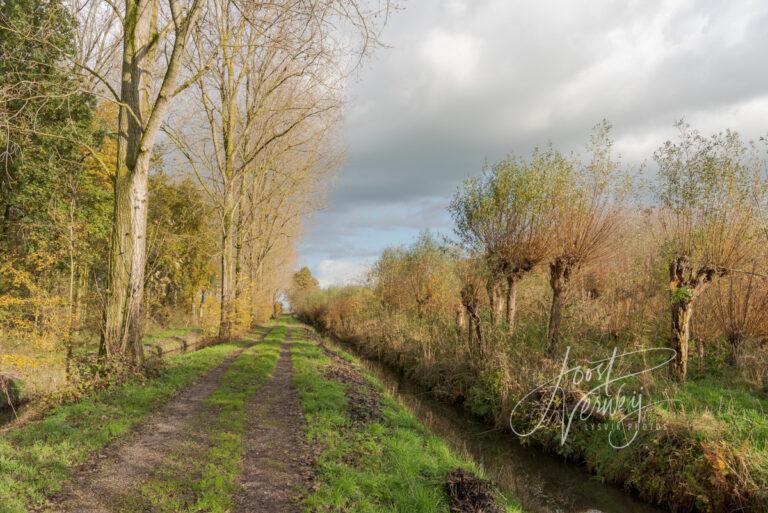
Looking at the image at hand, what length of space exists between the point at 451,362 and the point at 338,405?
19.2 ft

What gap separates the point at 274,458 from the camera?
6094 millimetres

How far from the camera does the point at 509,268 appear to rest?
43.4 feet

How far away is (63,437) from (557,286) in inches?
429

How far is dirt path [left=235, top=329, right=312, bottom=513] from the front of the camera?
16.2ft

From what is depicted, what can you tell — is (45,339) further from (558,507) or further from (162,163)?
(162,163)

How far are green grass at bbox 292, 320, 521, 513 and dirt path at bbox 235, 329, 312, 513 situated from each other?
21 cm

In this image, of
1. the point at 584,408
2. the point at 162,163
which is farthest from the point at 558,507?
the point at 162,163

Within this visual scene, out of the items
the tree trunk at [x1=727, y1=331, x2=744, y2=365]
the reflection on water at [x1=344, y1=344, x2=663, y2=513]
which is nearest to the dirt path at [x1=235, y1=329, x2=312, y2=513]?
the reflection on water at [x1=344, y1=344, x2=663, y2=513]

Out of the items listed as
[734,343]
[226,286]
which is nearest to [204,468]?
[734,343]

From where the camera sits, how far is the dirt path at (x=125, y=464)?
4.68 metres

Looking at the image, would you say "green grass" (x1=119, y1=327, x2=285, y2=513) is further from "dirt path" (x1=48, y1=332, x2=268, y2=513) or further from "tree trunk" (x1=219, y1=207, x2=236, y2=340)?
"tree trunk" (x1=219, y1=207, x2=236, y2=340)

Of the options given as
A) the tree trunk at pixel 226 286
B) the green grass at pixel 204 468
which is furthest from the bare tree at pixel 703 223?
the tree trunk at pixel 226 286

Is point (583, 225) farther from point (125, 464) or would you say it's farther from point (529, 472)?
point (125, 464)

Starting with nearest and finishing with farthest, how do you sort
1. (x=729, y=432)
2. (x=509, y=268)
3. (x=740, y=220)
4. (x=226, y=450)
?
(x=226, y=450) < (x=729, y=432) < (x=740, y=220) < (x=509, y=268)
